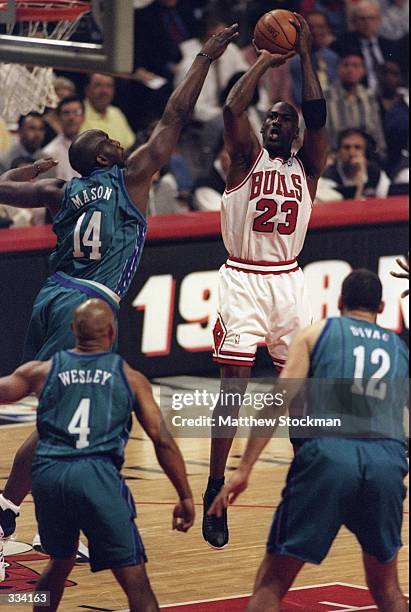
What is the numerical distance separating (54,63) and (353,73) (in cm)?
829

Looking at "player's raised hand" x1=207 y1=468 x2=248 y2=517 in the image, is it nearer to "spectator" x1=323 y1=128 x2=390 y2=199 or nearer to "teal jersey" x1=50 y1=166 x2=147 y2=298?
"teal jersey" x1=50 y1=166 x2=147 y2=298

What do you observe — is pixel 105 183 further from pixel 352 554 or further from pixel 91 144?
pixel 352 554

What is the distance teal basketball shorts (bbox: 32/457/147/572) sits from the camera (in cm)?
647

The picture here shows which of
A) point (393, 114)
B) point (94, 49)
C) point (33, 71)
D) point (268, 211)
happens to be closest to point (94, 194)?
point (94, 49)

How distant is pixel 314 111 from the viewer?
27.2 feet

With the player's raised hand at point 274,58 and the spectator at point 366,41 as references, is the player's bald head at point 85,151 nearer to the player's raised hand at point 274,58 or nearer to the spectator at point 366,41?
the player's raised hand at point 274,58

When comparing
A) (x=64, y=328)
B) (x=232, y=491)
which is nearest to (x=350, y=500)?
(x=232, y=491)

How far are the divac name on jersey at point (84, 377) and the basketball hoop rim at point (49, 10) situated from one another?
324 cm

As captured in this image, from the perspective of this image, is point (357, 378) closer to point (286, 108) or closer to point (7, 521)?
point (286, 108)

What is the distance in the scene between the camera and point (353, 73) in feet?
50.8

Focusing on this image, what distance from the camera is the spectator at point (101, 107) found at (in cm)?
1392

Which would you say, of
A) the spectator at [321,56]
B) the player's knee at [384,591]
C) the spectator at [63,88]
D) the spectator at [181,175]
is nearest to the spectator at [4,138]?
the spectator at [63,88]

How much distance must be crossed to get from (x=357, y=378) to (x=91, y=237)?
1.98 metres

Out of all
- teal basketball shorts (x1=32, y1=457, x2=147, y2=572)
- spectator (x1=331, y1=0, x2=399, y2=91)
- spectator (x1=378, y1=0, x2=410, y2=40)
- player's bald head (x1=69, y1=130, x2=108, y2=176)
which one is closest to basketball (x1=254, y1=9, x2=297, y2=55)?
player's bald head (x1=69, y1=130, x2=108, y2=176)
